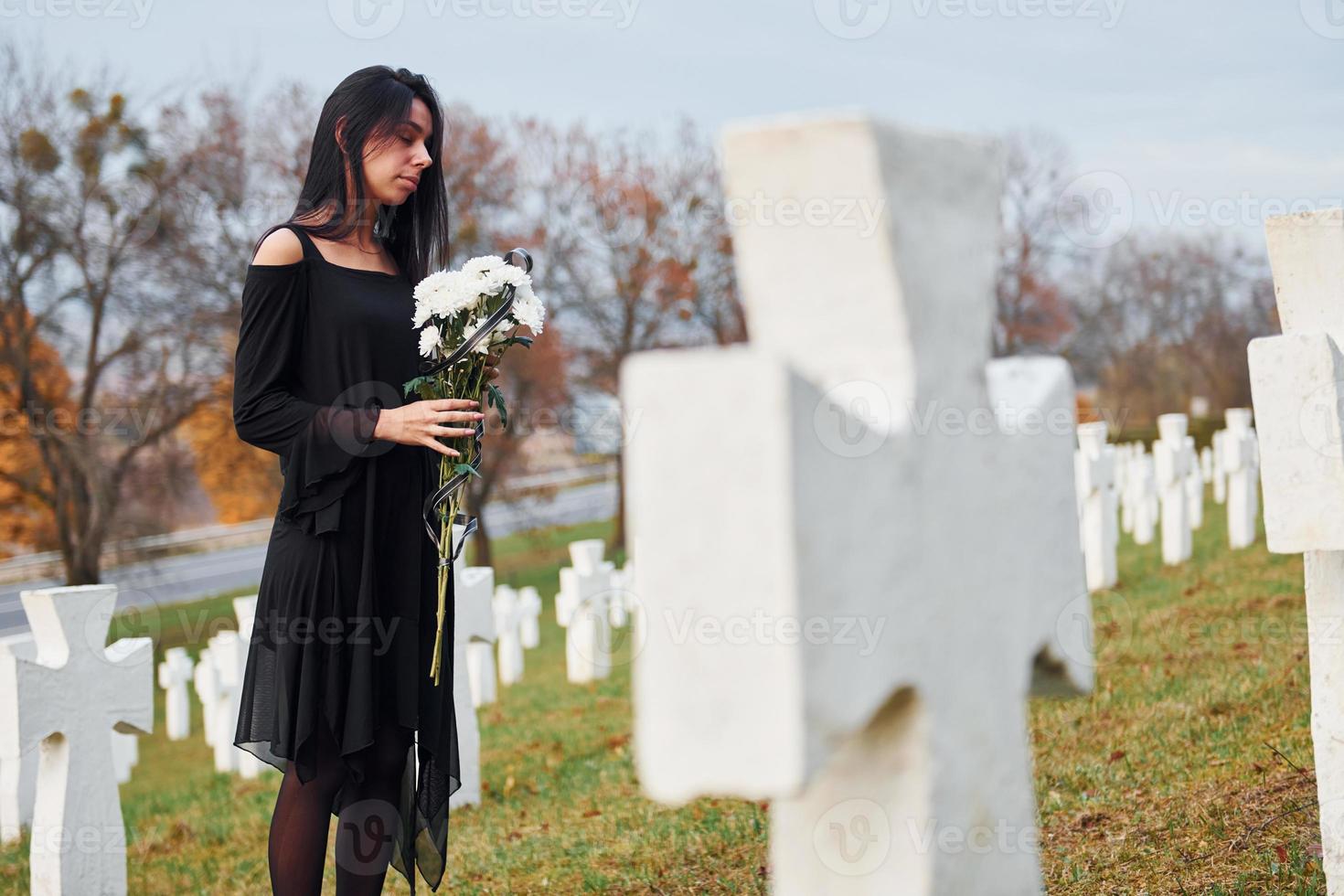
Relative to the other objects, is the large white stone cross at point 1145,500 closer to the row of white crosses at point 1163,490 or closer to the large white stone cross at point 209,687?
the row of white crosses at point 1163,490

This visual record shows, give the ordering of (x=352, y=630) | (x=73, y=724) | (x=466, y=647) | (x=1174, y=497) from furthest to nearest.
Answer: (x=1174, y=497)
(x=466, y=647)
(x=73, y=724)
(x=352, y=630)

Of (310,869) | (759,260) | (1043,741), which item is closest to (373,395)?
(310,869)

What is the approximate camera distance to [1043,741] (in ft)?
17.3

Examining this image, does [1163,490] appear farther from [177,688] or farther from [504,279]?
[177,688]

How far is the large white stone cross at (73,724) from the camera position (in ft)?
14.5

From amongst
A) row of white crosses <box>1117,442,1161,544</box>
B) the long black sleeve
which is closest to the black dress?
the long black sleeve

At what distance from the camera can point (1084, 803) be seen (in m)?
4.24

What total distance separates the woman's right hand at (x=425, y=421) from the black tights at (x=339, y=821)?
717mm

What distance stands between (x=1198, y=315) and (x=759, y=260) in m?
28.8

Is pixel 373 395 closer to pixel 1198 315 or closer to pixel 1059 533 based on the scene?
pixel 1059 533

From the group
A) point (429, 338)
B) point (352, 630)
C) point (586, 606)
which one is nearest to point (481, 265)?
point (429, 338)

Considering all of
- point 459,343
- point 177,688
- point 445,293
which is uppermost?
point 445,293

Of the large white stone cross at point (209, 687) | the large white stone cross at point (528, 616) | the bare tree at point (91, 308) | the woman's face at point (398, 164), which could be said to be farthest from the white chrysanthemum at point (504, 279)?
the bare tree at point (91, 308)

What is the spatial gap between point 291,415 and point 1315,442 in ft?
7.90
